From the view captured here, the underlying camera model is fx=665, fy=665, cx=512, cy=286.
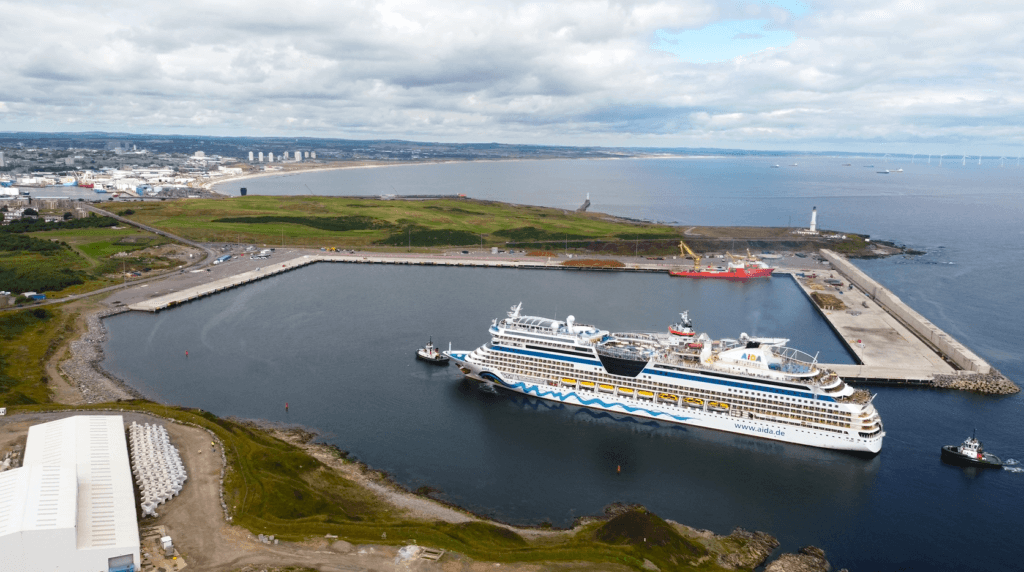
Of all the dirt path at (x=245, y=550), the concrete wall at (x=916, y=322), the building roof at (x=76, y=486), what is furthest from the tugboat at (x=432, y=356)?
the concrete wall at (x=916, y=322)

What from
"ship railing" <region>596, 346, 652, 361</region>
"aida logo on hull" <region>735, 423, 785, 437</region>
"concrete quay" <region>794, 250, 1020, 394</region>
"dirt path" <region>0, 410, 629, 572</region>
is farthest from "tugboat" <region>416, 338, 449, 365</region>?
"concrete quay" <region>794, 250, 1020, 394</region>

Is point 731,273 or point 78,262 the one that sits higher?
point 731,273

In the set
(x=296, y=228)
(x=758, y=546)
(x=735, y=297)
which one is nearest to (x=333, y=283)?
(x=296, y=228)

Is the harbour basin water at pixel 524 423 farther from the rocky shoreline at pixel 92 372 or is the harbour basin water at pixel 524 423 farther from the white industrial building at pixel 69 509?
the white industrial building at pixel 69 509

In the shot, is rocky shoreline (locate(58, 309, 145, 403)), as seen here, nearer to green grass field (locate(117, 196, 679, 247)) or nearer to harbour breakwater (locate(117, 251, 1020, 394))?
harbour breakwater (locate(117, 251, 1020, 394))

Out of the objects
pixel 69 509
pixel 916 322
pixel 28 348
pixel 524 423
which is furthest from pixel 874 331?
pixel 28 348

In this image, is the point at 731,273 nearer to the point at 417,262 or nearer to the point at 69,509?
the point at 417,262
